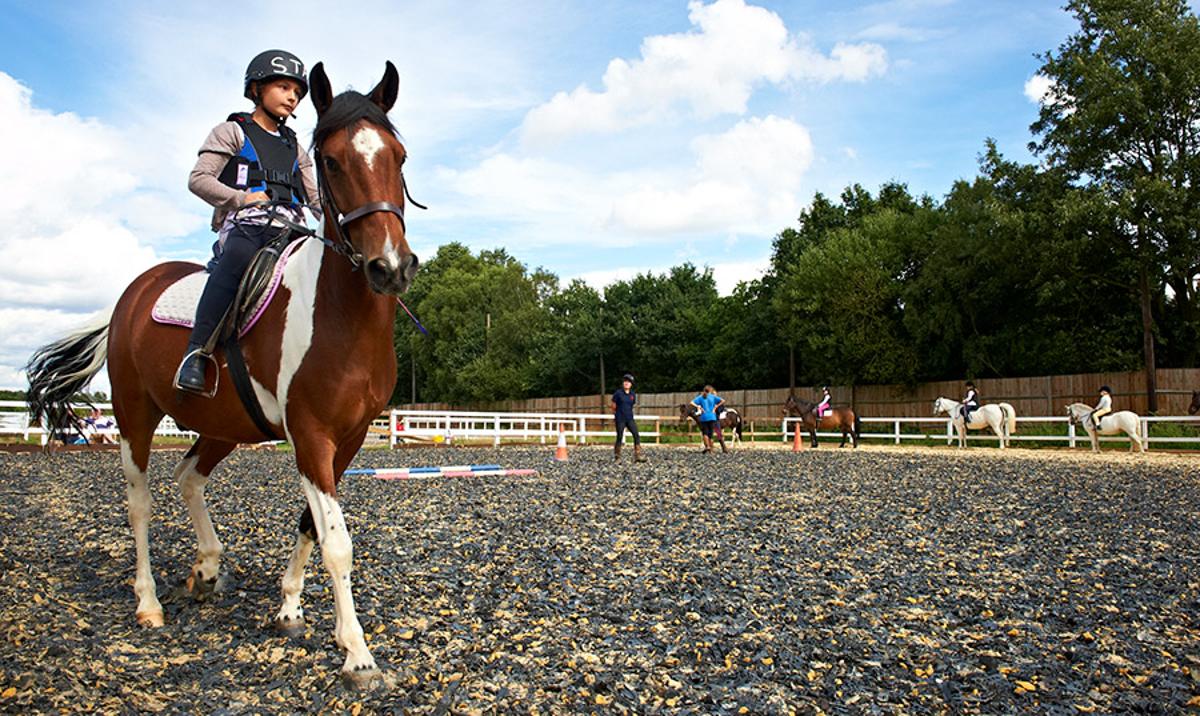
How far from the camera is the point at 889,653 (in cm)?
452

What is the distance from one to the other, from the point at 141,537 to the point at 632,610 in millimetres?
3156

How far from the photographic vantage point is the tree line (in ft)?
101

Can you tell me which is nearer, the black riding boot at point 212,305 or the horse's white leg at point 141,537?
the black riding boot at point 212,305

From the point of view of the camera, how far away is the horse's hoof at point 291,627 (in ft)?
14.9

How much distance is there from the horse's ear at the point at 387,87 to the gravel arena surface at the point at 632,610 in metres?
2.92

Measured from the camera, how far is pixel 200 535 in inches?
208

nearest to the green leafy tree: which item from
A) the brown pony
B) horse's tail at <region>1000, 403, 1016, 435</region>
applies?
horse's tail at <region>1000, 403, 1016, 435</region>

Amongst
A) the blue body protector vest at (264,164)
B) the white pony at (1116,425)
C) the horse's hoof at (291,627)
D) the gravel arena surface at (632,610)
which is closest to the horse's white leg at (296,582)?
the horse's hoof at (291,627)

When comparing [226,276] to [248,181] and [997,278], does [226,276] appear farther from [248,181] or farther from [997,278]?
[997,278]

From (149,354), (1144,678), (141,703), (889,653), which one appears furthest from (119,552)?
(1144,678)

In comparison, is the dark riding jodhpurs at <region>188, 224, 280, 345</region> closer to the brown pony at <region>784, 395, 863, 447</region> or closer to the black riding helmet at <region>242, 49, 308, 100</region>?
the black riding helmet at <region>242, 49, 308, 100</region>

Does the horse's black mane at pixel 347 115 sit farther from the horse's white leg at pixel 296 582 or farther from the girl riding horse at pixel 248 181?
the horse's white leg at pixel 296 582

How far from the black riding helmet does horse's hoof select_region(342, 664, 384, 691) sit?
136 inches

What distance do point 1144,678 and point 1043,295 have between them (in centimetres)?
3358
